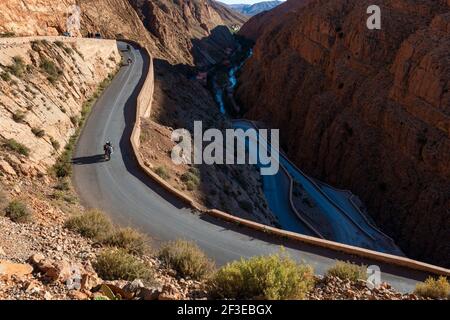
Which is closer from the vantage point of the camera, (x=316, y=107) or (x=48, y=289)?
(x=48, y=289)

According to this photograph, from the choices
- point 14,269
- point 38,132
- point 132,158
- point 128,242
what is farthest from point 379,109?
point 14,269

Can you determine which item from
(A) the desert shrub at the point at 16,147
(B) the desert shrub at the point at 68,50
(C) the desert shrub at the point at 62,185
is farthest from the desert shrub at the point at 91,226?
(B) the desert shrub at the point at 68,50

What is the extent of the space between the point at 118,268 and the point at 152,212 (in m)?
7.09

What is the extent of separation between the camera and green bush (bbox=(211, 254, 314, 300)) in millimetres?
8156

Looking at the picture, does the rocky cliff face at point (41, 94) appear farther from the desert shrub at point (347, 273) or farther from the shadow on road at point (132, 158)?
the desert shrub at point (347, 273)

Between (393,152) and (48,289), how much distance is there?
3872 cm

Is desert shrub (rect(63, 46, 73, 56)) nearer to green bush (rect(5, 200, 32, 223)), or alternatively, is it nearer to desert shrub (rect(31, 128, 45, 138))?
desert shrub (rect(31, 128, 45, 138))

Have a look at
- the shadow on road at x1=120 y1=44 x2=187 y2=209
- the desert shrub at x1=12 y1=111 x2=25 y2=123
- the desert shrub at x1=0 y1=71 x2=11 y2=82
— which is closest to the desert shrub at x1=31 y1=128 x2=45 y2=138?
the desert shrub at x1=12 y1=111 x2=25 y2=123

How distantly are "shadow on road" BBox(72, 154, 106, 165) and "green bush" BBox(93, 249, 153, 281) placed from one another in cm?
1095

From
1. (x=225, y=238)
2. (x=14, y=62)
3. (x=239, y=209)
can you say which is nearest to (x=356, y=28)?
(x=239, y=209)

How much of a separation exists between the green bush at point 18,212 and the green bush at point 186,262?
12.4ft

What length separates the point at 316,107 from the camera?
53.6 m

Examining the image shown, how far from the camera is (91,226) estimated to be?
39.3ft
